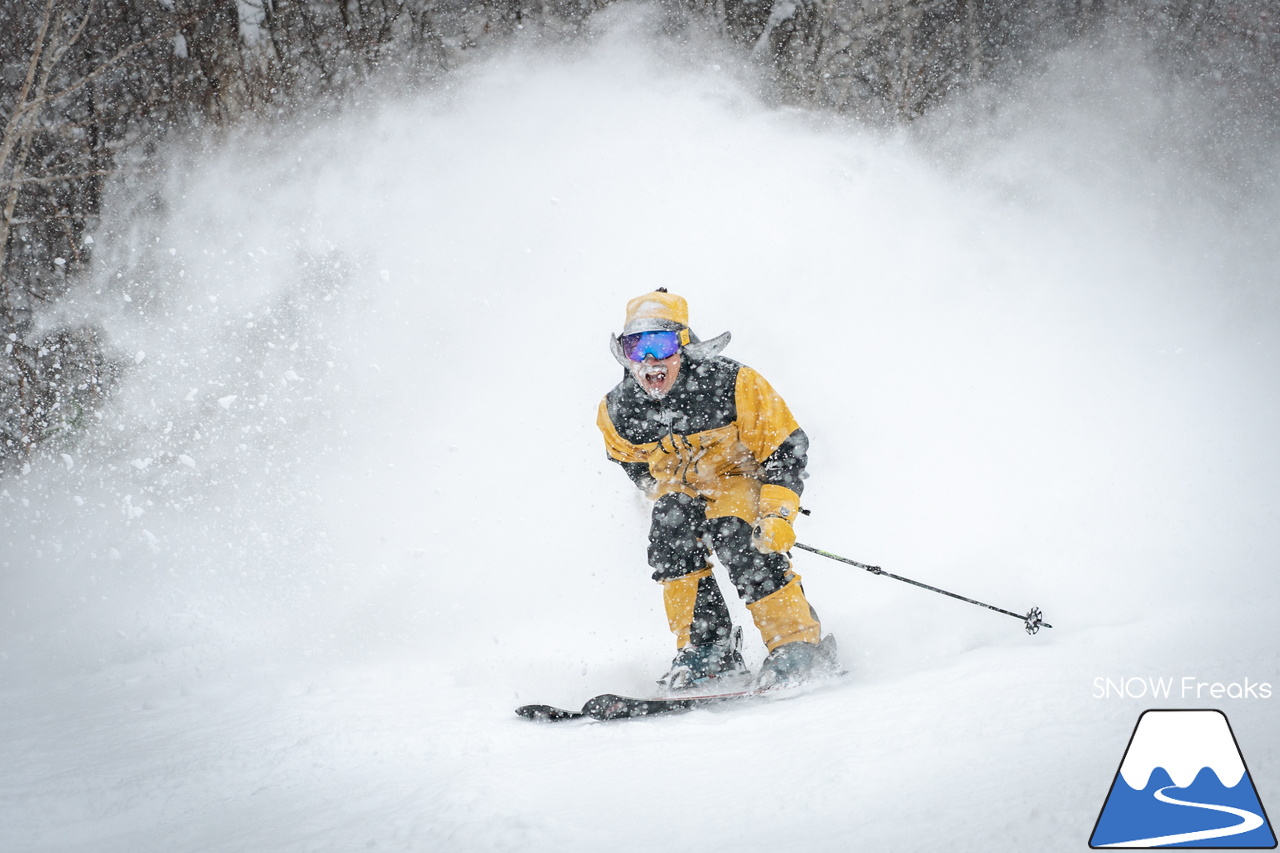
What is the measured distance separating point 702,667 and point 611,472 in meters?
2.94

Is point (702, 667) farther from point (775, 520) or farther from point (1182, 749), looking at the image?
point (1182, 749)

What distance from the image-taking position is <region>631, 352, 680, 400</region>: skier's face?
3066 millimetres

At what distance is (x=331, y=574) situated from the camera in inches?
199

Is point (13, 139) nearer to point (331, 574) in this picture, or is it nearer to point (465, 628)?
point (331, 574)

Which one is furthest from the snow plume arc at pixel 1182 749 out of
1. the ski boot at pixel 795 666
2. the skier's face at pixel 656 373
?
the skier's face at pixel 656 373

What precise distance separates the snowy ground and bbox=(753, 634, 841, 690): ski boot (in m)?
0.25

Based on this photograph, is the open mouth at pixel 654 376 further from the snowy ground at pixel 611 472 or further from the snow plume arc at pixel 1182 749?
the snow plume arc at pixel 1182 749

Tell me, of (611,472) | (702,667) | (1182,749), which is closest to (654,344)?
(702,667)

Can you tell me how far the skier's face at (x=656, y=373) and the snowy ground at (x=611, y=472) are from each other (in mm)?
777

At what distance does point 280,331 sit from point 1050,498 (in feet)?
19.4

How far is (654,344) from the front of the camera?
3045 millimetres

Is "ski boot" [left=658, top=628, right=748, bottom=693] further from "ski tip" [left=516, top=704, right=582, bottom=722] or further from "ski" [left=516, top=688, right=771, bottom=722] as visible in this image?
"ski tip" [left=516, top=704, right=582, bottom=722]

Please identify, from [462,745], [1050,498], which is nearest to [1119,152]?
[1050,498]

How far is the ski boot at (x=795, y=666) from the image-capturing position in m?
2.93
